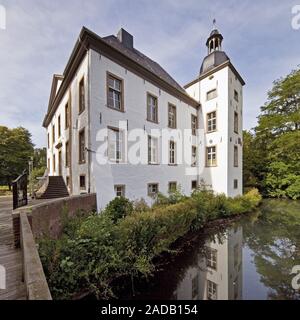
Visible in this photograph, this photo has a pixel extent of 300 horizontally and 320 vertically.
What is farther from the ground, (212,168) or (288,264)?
(212,168)

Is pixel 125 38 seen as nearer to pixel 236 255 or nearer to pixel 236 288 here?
pixel 236 255

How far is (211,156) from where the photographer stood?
15.3m

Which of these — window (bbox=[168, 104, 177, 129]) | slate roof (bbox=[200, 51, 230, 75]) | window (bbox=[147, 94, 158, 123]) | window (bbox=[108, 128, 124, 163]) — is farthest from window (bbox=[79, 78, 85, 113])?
slate roof (bbox=[200, 51, 230, 75])

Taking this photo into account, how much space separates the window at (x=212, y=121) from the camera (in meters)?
15.1

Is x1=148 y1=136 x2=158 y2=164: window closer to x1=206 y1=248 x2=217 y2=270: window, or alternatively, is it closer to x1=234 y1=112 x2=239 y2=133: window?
x1=206 y1=248 x2=217 y2=270: window

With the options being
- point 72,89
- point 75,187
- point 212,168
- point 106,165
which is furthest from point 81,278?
point 212,168

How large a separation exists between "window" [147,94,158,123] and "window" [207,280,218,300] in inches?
342

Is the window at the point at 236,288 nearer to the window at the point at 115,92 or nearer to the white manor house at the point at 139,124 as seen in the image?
the white manor house at the point at 139,124

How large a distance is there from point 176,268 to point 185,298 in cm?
133

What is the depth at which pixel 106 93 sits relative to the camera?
29.8 feet

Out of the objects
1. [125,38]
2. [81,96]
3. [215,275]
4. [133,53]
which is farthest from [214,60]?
[215,275]

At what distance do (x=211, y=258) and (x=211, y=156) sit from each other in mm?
9552

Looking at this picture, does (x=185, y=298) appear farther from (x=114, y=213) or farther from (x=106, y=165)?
(x=106, y=165)
